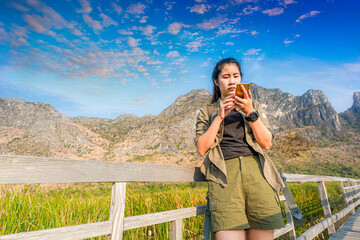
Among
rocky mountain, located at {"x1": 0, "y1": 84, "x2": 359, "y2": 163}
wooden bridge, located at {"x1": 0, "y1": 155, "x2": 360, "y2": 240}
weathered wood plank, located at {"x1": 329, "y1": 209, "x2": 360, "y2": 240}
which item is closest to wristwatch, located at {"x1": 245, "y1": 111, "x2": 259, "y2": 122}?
wooden bridge, located at {"x1": 0, "y1": 155, "x2": 360, "y2": 240}

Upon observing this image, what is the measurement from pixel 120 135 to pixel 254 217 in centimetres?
10906

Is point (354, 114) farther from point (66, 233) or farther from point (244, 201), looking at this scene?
point (66, 233)

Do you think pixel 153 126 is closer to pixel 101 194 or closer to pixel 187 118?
pixel 187 118

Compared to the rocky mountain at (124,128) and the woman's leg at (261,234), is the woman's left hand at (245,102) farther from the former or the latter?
the rocky mountain at (124,128)

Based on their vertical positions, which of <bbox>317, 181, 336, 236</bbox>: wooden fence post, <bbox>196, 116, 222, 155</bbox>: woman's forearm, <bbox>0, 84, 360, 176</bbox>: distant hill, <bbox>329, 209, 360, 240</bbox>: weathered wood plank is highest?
<bbox>0, 84, 360, 176</bbox>: distant hill

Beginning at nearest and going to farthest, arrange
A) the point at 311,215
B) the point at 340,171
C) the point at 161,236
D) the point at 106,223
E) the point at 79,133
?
the point at 106,223
the point at 161,236
the point at 311,215
the point at 340,171
the point at 79,133

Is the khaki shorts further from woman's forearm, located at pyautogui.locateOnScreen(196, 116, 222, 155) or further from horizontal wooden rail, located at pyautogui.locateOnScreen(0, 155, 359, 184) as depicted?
horizontal wooden rail, located at pyautogui.locateOnScreen(0, 155, 359, 184)

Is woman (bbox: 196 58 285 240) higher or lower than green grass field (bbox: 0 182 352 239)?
higher

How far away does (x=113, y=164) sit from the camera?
106cm

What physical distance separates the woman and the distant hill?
2986 inches

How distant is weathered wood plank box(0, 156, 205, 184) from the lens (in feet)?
2.39

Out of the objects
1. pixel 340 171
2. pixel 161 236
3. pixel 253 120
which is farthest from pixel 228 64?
pixel 340 171

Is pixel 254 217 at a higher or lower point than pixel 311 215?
higher

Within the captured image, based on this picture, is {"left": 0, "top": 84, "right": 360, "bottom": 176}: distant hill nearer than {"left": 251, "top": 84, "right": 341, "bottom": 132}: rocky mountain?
Yes
